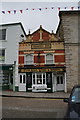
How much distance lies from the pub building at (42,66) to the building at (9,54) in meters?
0.70

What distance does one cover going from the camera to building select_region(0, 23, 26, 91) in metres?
16.6

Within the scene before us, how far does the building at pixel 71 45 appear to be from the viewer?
15.9 meters

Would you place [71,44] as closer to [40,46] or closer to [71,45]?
[71,45]

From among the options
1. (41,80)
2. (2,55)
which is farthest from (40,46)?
(2,55)

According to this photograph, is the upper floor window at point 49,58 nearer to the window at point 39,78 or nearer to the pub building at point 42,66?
the pub building at point 42,66

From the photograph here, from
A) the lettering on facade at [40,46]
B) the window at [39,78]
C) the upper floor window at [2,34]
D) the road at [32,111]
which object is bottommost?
the road at [32,111]

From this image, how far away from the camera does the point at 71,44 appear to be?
16.5 metres

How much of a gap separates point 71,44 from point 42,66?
435cm

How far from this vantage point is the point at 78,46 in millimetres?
16391

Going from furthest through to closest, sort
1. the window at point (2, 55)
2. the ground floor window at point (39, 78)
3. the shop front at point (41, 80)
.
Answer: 1. the window at point (2, 55)
2. the ground floor window at point (39, 78)
3. the shop front at point (41, 80)

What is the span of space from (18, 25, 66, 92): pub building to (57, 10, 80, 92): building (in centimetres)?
60

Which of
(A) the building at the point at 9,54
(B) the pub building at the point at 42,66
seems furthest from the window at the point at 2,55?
(B) the pub building at the point at 42,66

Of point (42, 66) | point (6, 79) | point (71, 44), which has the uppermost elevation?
point (71, 44)

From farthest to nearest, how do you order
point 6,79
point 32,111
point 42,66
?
point 6,79, point 42,66, point 32,111
